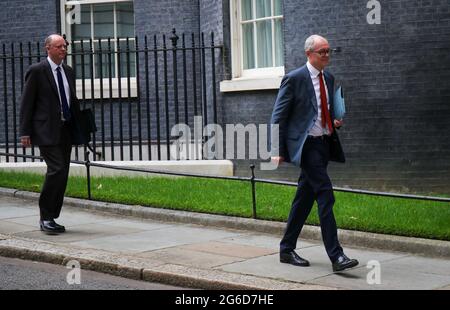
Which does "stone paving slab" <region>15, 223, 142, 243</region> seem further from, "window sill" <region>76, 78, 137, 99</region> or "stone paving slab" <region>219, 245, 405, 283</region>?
"window sill" <region>76, 78, 137, 99</region>

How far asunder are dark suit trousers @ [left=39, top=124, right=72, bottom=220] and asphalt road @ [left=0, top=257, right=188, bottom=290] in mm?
1271

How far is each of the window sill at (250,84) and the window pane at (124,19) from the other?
2.69 m

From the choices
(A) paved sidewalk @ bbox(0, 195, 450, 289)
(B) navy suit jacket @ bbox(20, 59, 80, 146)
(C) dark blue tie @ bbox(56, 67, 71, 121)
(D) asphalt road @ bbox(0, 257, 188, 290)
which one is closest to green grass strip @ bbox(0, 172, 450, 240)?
(A) paved sidewalk @ bbox(0, 195, 450, 289)

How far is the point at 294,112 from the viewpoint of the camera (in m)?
7.75

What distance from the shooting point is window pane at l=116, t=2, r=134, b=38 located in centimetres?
1545

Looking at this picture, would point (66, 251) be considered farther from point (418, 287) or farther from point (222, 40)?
point (222, 40)

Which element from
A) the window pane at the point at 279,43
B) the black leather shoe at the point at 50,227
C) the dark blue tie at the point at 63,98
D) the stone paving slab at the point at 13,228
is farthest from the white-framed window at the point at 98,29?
the black leather shoe at the point at 50,227

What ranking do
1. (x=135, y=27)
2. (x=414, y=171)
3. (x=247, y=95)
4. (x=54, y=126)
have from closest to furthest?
(x=54, y=126) → (x=414, y=171) → (x=247, y=95) → (x=135, y=27)

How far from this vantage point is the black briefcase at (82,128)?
9484 mm

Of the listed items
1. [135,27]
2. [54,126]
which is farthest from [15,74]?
[54,126]

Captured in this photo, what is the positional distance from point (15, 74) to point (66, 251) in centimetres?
767

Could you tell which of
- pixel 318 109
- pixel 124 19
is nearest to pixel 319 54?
pixel 318 109

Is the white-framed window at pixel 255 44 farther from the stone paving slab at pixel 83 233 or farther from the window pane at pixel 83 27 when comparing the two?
the stone paving slab at pixel 83 233
